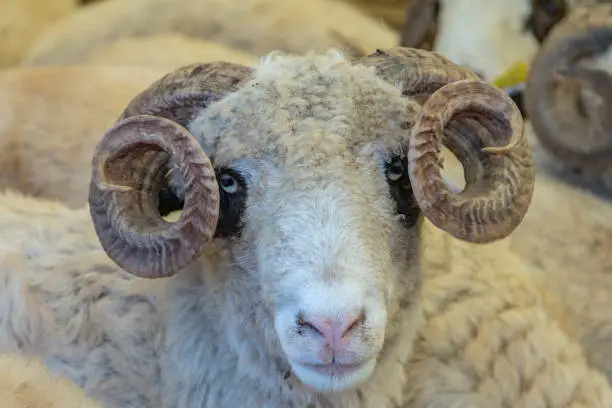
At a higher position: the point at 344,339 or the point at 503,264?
the point at 344,339

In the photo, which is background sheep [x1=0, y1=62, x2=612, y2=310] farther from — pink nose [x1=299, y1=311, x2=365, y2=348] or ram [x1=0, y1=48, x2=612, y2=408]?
pink nose [x1=299, y1=311, x2=365, y2=348]

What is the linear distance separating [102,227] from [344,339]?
0.55 metres

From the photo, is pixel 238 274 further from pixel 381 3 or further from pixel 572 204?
pixel 381 3

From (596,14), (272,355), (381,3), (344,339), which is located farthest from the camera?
(381,3)

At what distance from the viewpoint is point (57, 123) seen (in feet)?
11.5

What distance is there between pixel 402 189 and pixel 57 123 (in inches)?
78.8

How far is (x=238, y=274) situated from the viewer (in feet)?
6.23

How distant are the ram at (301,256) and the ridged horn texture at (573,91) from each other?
0.83 metres

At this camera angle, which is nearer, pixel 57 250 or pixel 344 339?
pixel 344 339

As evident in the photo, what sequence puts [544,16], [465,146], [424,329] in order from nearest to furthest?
[465,146] → [424,329] → [544,16]

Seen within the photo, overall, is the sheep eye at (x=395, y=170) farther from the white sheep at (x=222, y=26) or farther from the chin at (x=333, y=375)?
the white sheep at (x=222, y=26)

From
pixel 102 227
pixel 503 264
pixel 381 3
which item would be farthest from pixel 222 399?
pixel 381 3

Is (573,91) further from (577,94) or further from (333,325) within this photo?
(333,325)

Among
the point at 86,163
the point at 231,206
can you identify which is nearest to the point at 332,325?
the point at 231,206
